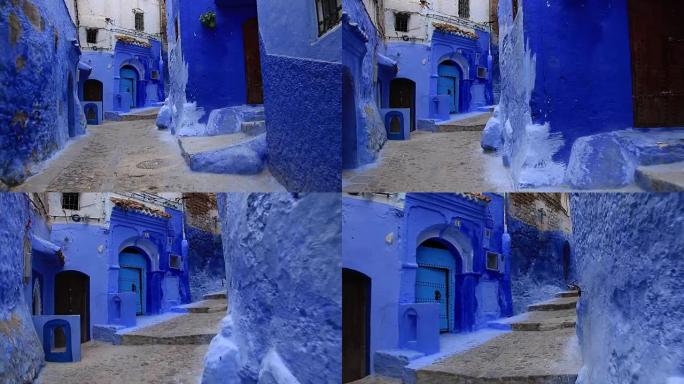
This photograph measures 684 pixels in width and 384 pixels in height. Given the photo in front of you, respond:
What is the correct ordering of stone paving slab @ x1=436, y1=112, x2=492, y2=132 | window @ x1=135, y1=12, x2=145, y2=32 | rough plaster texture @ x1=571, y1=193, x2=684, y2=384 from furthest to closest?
window @ x1=135, y1=12, x2=145, y2=32
stone paving slab @ x1=436, y1=112, x2=492, y2=132
rough plaster texture @ x1=571, y1=193, x2=684, y2=384

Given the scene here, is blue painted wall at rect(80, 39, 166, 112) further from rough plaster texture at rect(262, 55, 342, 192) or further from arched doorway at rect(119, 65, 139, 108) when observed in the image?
rough plaster texture at rect(262, 55, 342, 192)

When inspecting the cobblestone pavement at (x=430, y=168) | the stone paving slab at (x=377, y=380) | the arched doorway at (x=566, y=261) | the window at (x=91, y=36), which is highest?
the window at (x=91, y=36)

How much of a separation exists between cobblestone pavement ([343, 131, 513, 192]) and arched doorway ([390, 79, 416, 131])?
0.43ft

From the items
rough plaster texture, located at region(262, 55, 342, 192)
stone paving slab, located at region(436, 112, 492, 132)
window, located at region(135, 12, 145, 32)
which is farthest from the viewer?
window, located at region(135, 12, 145, 32)

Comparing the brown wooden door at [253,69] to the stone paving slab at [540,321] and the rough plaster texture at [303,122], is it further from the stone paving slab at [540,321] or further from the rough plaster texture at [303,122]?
the stone paving slab at [540,321]

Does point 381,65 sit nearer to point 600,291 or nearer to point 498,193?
point 498,193

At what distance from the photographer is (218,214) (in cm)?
339

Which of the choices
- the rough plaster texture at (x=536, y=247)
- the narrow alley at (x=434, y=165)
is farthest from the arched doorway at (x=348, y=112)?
the rough plaster texture at (x=536, y=247)

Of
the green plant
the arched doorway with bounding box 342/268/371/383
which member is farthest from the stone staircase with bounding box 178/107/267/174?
the arched doorway with bounding box 342/268/371/383

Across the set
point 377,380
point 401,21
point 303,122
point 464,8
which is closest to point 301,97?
point 303,122

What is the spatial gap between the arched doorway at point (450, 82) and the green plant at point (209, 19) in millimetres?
1335

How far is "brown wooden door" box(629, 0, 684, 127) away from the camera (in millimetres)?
3457

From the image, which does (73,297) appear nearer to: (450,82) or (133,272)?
(133,272)

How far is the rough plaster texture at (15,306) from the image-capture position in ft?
11.0
